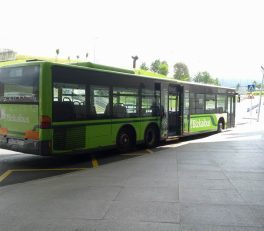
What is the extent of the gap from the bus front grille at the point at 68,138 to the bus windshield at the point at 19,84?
1.02 metres

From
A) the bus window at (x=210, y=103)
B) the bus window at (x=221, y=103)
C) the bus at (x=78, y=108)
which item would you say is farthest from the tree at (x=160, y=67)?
the bus at (x=78, y=108)

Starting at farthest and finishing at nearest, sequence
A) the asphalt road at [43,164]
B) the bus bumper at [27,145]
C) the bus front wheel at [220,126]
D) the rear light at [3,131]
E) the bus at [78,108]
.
A: 1. the bus front wheel at [220,126]
2. the rear light at [3,131]
3. the bus at [78,108]
4. the bus bumper at [27,145]
5. the asphalt road at [43,164]

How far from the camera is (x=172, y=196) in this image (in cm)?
614

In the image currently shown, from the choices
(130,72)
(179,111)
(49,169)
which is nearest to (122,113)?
(130,72)

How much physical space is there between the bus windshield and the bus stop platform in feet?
7.98

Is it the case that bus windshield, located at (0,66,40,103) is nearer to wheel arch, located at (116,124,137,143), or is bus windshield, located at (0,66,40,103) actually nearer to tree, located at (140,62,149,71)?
wheel arch, located at (116,124,137,143)

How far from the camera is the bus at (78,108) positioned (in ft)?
30.0

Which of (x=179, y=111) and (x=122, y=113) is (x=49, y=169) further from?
(x=179, y=111)

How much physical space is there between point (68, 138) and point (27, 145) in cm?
104

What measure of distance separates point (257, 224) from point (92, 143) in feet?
21.2

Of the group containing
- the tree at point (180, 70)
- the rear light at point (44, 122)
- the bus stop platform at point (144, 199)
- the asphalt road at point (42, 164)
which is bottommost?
the asphalt road at point (42, 164)

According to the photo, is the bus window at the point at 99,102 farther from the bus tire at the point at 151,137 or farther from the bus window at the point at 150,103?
the bus tire at the point at 151,137

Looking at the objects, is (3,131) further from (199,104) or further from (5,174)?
(199,104)

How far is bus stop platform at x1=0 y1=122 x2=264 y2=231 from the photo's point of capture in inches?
188
